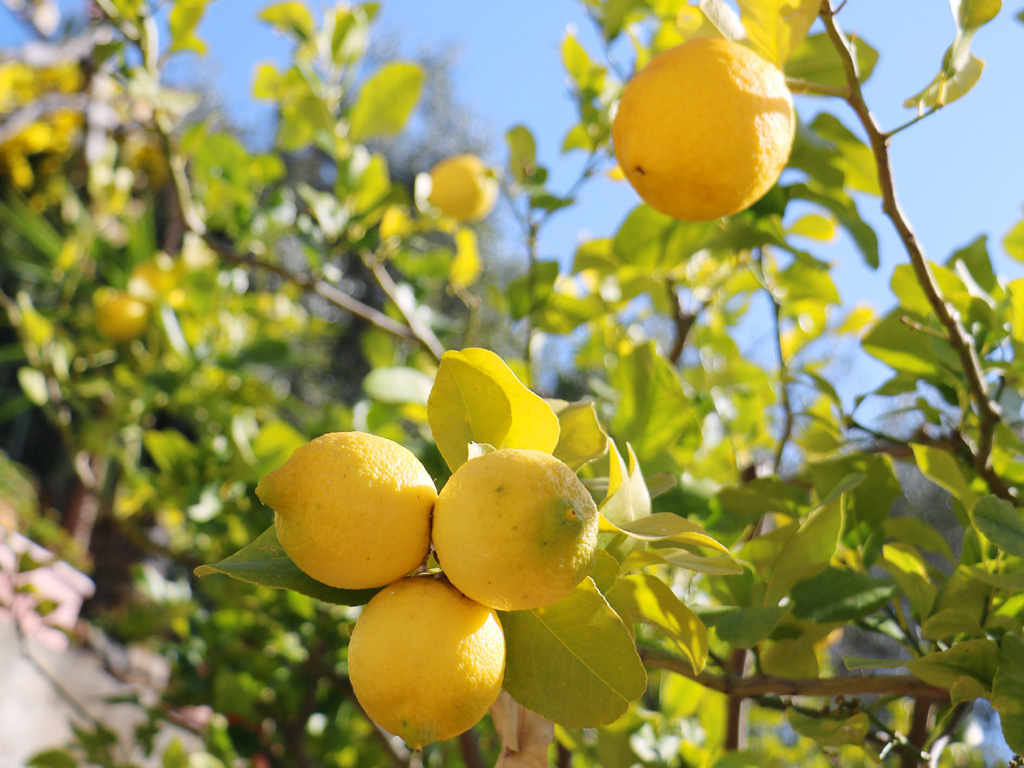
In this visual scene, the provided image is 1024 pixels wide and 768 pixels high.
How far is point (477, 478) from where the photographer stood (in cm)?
28

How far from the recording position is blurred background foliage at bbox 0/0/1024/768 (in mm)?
469

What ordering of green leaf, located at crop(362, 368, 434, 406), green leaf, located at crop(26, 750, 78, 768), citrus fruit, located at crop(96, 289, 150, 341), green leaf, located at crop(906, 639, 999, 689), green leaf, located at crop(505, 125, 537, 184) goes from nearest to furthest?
green leaf, located at crop(906, 639, 999, 689) < green leaf, located at crop(362, 368, 434, 406) < green leaf, located at crop(505, 125, 537, 184) < green leaf, located at crop(26, 750, 78, 768) < citrus fruit, located at crop(96, 289, 150, 341)

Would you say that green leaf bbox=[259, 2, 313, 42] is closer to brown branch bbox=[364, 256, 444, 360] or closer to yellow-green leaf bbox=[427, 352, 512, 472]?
brown branch bbox=[364, 256, 444, 360]

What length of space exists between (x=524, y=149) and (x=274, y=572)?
611 millimetres

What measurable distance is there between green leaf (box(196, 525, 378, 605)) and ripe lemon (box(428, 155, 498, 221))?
643 millimetres

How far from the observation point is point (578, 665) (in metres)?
0.31

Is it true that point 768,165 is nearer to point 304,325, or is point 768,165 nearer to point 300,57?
point 300,57

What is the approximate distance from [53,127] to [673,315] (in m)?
4.76

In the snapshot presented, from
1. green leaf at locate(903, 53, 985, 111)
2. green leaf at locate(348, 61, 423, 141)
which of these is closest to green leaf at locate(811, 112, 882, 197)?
green leaf at locate(903, 53, 985, 111)

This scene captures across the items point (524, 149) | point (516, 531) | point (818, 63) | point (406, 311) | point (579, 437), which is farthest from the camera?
point (406, 311)

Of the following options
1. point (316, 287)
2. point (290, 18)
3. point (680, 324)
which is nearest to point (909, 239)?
point (680, 324)

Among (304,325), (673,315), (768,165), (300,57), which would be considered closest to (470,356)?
(768,165)

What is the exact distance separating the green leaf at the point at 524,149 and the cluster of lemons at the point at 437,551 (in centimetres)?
57

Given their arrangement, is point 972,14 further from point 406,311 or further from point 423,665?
point 406,311
